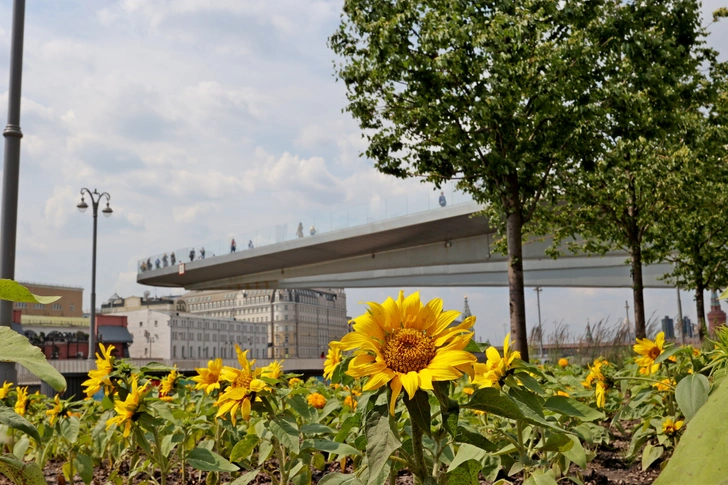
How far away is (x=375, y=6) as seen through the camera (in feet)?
42.6

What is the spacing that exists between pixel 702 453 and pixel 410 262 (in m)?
41.8

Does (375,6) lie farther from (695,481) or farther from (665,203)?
(695,481)

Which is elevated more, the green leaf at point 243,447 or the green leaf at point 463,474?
the green leaf at point 463,474

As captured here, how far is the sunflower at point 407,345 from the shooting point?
1.51 m

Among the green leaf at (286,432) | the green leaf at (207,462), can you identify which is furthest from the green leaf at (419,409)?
the green leaf at (207,462)

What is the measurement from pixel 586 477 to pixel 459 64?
9005mm

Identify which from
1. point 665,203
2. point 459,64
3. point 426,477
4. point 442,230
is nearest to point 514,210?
point 459,64

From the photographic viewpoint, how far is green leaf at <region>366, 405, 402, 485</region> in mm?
1520

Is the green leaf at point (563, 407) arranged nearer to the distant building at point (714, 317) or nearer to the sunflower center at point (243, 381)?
the sunflower center at point (243, 381)

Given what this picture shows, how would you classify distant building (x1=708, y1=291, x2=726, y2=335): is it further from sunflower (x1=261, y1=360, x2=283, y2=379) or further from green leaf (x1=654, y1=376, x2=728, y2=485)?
green leaf (x1=654, y1=376, x2=728, y2=485)

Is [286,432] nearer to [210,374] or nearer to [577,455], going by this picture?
[210,374]

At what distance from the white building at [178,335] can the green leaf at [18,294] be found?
103859 mm

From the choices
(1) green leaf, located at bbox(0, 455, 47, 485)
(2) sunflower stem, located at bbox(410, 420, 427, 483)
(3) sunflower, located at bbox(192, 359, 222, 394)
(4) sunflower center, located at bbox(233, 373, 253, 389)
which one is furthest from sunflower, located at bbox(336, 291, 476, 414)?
(3) sunflower, located at bbox(192, 359, 222, 394)

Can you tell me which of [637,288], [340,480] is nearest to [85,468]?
[340,480]
